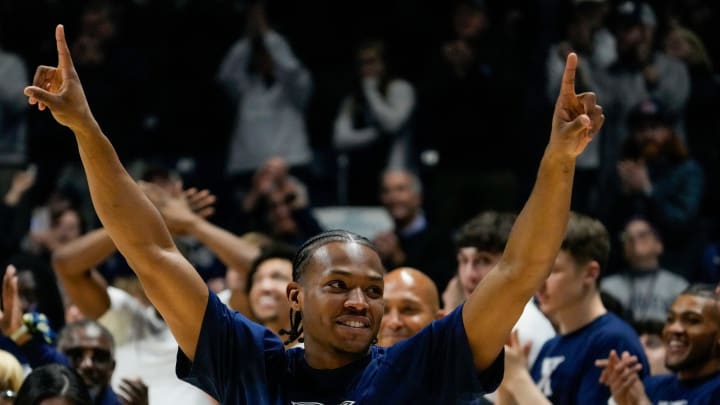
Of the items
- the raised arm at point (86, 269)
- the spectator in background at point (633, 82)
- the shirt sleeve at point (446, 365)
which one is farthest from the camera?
the spectator in background at point (633, 82)

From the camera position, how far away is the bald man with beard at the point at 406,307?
581cm

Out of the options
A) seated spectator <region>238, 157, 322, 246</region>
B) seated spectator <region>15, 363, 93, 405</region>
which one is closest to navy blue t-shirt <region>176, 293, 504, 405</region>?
seated spectator <region>15, 363, 93, 405</region>

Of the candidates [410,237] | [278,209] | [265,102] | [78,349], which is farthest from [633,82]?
[78,349]

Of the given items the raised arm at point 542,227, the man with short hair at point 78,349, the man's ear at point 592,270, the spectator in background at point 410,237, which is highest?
the spectator in background at point 410,237

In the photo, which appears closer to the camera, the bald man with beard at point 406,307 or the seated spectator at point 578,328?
the seated spectator at point 578,328

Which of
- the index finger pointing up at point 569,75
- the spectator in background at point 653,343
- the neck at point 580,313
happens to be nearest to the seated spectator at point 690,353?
the neck at point 580,313

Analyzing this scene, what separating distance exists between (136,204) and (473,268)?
104 inches

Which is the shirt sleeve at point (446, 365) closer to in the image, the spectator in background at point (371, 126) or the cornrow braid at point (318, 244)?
the cornrow braid at point (318, 244)

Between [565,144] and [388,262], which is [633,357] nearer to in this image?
[565,144]

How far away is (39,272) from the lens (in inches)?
282

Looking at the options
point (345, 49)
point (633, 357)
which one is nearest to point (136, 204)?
point (633, 357)

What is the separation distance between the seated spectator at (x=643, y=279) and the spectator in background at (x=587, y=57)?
1040mm

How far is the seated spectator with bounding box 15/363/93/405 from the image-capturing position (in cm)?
518

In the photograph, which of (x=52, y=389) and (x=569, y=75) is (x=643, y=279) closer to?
(x=52, y=389)
